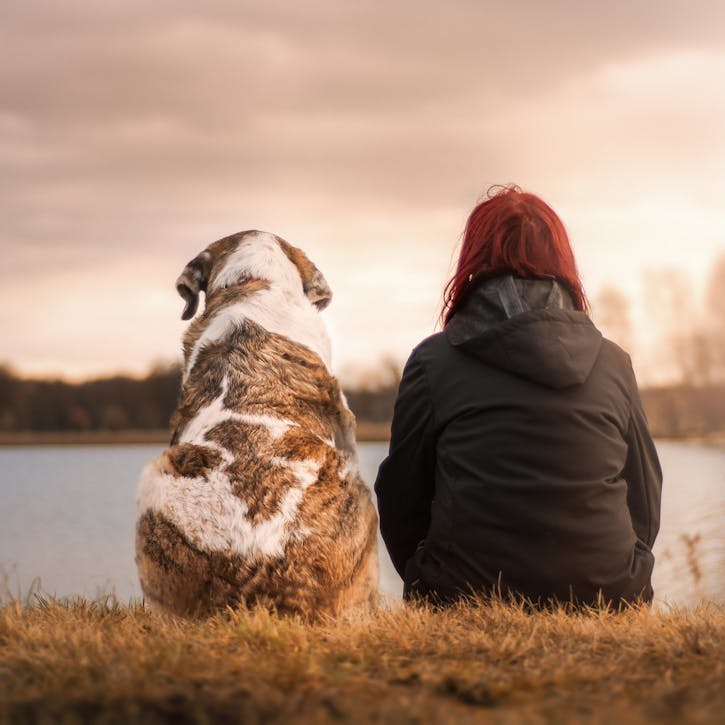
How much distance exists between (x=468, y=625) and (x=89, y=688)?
1.85m

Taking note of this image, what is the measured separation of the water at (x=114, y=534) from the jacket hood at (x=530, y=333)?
1.12m

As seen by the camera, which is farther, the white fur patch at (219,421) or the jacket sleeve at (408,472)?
the jacket sleeve at (408,472)

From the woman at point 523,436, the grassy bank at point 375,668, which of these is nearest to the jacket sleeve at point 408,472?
the woman at point 523,436

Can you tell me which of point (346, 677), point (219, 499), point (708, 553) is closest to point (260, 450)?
point (219, 499)

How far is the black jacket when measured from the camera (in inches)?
178

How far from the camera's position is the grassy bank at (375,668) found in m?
2.90

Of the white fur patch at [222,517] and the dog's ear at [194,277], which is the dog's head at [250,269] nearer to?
the dog's ear at [194,277]

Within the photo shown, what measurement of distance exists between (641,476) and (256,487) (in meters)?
2.17

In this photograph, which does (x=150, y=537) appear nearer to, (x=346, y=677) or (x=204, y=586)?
(x=204, y=586)

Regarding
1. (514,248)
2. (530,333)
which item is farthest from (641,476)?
(514,248)

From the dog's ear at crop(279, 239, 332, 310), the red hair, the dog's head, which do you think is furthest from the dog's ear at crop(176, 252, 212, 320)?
the red hair

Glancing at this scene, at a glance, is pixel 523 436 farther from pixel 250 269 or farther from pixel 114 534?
pixel 114 534

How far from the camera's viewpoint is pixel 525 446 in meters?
4.53

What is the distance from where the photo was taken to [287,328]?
5.37 meters
